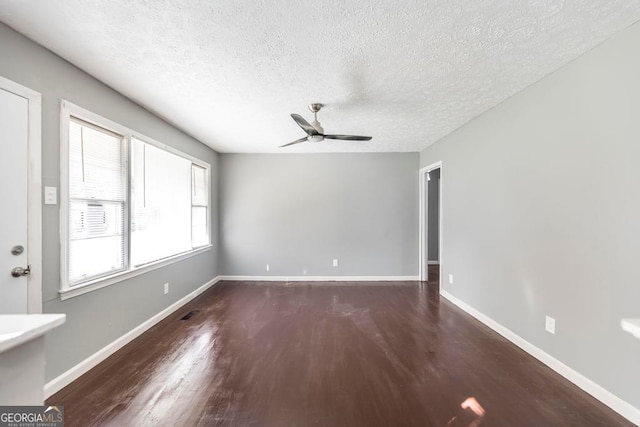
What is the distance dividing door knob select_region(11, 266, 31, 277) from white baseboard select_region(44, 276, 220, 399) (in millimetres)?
818

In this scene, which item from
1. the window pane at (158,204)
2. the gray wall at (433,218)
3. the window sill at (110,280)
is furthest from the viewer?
the gray wall at (433,218)

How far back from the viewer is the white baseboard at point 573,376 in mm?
1566

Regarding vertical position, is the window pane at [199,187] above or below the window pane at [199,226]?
above

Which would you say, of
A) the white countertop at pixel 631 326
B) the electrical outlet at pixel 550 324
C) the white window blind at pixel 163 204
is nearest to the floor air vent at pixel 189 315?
the white window blind at pixel 163 204

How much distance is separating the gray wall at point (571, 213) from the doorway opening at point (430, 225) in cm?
125

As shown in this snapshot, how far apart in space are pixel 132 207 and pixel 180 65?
158 cm

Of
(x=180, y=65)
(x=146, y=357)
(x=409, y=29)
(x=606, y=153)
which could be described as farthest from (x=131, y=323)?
(x=606, y=153)

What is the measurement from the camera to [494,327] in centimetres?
273

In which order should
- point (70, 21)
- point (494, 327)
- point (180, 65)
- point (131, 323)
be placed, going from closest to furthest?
point (70, 21), point (180, 65), point (131, 323), point (494, 327)

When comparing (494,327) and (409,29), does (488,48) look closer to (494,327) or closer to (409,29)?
(409,29)

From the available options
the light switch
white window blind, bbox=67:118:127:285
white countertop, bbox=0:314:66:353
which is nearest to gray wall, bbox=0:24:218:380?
the light switch

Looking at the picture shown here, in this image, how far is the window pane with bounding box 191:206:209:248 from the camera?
393 cm

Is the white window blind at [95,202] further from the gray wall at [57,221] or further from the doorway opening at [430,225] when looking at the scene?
the doorway opening at [430,225]

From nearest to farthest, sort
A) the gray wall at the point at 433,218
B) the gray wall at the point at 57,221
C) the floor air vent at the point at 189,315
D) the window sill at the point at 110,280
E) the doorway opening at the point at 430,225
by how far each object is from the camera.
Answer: the gray wall at the point at 57,221 < the window sill at the point at 110,280 < the floor air vent at the point at 189,315 < the doorway opening at the point at 430,225 < the gray wall at the point at 433,218
